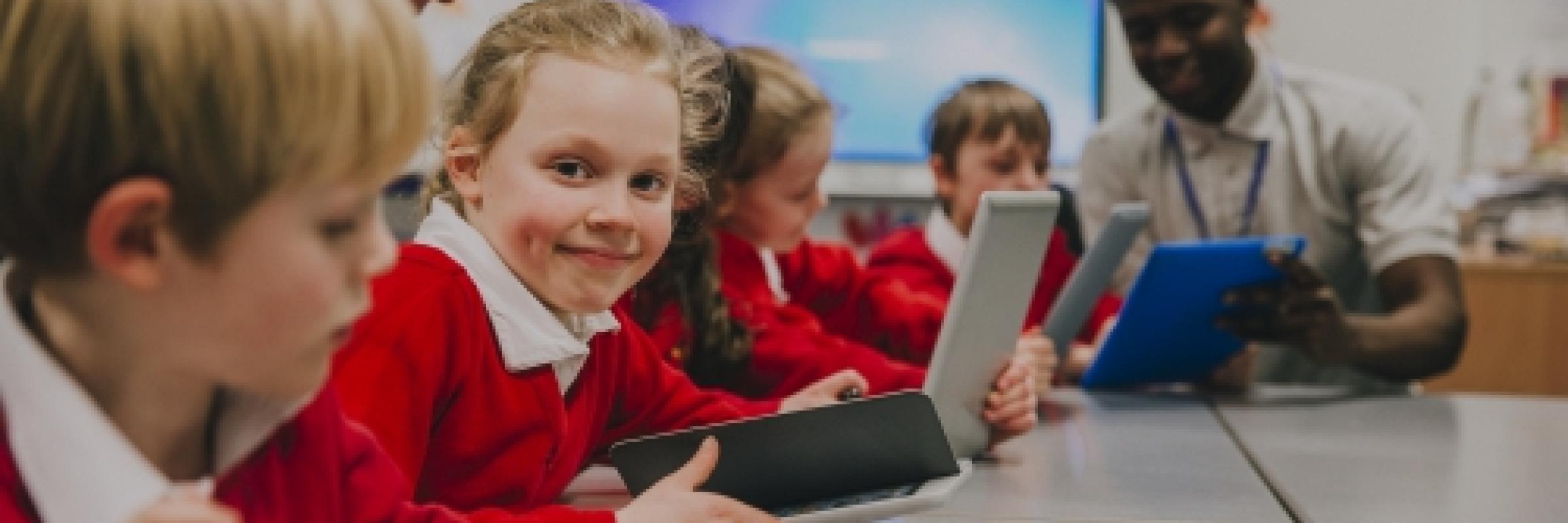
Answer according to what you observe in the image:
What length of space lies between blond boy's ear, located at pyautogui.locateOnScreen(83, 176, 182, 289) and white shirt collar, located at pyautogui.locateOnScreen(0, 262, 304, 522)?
5 cm

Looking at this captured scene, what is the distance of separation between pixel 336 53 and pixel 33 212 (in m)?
0.13

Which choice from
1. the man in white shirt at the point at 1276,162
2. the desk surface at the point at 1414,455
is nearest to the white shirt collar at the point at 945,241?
the man in white shirt at the point at 1276,162

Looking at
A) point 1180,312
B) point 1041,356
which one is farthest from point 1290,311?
point 1041,356

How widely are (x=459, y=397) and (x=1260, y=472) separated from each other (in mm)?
819

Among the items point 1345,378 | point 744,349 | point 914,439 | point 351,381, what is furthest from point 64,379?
point 1345,378

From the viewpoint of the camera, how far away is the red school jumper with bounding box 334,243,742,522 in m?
0.99

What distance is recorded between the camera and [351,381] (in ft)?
3.19

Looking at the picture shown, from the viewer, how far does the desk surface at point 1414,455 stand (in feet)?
4.45

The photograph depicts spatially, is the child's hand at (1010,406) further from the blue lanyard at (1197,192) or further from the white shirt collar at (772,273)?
the blue lanyard at (1197,192)

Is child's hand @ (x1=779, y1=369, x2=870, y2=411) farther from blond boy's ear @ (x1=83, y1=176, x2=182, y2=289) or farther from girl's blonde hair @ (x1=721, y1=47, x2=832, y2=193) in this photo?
blond boy's ear @ (x1=83, y1=176, x2=182, y2=289)

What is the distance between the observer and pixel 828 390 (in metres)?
1.51

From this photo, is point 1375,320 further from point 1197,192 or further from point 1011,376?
point 1011,376

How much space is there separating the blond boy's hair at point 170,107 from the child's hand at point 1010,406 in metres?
0.96

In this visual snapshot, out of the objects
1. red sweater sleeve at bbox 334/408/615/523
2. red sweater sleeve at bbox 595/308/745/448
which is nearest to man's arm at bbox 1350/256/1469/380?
red sweater sleeve at bbox 595/308/745/448
